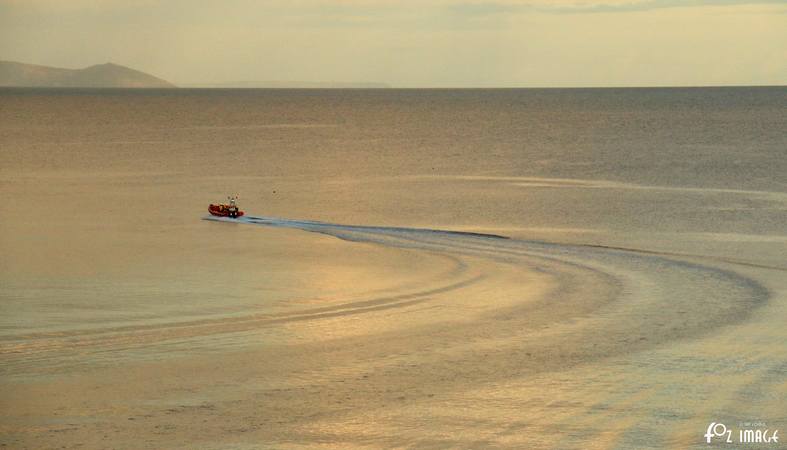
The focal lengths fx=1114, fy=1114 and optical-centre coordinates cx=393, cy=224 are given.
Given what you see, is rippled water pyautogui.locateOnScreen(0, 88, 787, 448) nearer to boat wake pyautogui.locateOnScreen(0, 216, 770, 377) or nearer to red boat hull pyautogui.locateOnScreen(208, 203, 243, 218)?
boat wake pyautogui.locateOnScreen(0, 216, 770, 377)

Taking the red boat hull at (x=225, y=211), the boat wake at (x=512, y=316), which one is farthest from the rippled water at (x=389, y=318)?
the red boat hull at (x=225, y=211)

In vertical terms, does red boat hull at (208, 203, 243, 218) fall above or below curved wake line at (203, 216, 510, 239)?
above

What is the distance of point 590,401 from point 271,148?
271 ft

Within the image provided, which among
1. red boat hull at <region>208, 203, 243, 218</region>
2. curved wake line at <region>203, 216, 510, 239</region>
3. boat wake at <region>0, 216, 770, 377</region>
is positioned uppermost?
red boat hull at <region>208, 203, 243, 218</region>

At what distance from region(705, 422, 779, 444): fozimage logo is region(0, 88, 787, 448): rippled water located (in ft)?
0.69

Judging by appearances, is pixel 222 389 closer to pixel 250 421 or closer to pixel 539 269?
pixel 250 421

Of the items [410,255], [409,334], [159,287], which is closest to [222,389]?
[409,334]

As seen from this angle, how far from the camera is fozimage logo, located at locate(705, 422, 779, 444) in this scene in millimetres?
12016

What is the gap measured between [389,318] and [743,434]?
7.94 metres

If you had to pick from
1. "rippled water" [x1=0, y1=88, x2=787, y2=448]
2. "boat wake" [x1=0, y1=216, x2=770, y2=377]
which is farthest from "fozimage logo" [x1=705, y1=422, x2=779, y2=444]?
"boat wake" [x1=0, y1=216, x2=770, y2=377]

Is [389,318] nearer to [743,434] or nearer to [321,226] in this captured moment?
[743,434]

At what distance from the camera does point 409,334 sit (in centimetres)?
1775

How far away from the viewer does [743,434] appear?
12242mm

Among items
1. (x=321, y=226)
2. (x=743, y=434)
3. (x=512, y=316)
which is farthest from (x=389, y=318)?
(x=321, y=226)
